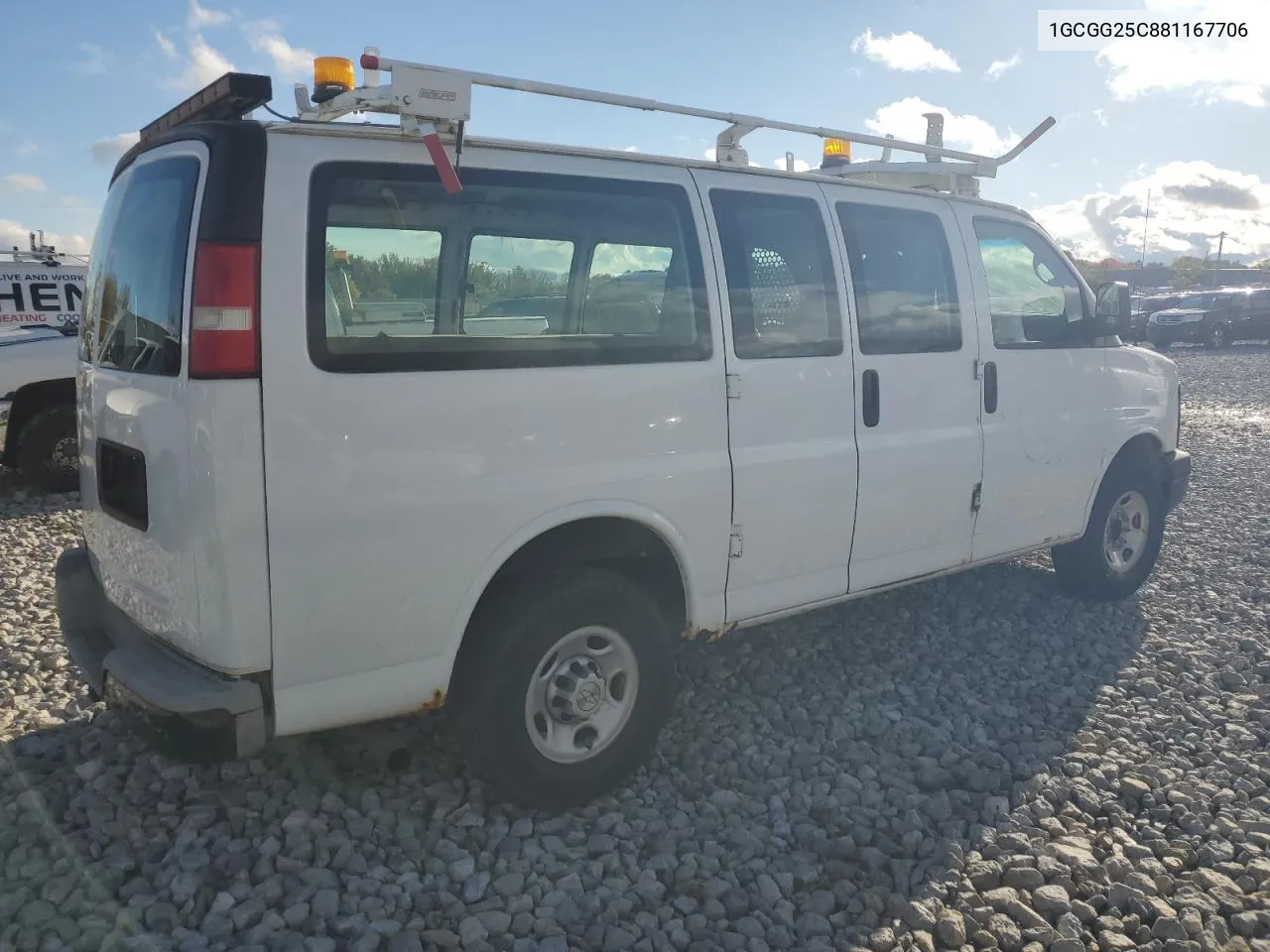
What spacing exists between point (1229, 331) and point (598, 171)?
27423 mm

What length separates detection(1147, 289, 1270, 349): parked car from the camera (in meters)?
25.5

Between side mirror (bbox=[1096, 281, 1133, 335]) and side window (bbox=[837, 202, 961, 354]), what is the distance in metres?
1.14

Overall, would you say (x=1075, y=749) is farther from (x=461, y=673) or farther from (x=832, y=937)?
(x=461, y=673)

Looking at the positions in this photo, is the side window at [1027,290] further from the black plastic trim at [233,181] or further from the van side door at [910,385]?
the black plastic trim at [233,181]

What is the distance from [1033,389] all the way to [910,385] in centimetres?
99

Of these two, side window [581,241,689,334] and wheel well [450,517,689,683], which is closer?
wheel well [450,517,689,683]

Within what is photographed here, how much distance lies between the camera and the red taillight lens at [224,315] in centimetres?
254

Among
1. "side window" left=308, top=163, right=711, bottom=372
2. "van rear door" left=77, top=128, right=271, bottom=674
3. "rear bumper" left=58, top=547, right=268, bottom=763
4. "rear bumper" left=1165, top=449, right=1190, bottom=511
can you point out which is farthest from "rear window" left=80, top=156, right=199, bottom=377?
"rear bumper" left=1165, top=449, right=1190, bottom=511

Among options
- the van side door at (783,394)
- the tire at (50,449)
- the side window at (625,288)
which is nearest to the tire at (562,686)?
the van side door at (783,394)

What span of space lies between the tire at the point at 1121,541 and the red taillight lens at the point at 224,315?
14.9 feet

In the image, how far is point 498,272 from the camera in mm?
3334

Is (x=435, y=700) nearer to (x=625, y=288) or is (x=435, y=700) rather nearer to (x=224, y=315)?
(x=224, y=315)

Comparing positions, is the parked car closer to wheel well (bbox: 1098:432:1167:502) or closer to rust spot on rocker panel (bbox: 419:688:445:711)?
wheel well (bbox: 1098:432:1167:502)

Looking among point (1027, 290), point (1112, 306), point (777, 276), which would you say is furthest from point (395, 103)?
point (1112, 306)
